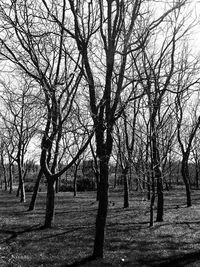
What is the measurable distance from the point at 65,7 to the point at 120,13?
12.1 ft

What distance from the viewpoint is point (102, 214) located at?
9.11 metres

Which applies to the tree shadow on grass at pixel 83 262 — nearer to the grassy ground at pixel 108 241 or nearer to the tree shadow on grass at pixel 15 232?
the grassy ground at pixel 108 241

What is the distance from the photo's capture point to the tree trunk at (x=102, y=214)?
895cm

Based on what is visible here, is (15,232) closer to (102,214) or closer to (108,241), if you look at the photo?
(108,241)

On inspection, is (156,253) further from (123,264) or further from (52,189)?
(52,189)

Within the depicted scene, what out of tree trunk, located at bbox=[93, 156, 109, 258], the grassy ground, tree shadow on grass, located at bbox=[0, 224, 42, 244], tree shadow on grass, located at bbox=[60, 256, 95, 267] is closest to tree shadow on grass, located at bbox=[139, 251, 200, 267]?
the grassy ground

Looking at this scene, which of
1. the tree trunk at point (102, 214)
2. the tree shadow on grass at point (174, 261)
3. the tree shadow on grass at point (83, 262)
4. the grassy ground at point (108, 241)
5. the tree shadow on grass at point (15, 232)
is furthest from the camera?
the tree shadow on grass at point (15, 232)

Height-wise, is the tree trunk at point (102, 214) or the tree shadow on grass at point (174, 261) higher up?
the tree trunk at point (102, 214)

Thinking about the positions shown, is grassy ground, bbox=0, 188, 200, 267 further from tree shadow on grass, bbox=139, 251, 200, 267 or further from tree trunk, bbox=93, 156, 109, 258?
tree trunk, bbox=93, 156, 109, 258

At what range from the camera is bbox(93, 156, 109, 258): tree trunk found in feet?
29.3

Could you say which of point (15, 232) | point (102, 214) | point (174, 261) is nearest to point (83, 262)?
point (102, 214)

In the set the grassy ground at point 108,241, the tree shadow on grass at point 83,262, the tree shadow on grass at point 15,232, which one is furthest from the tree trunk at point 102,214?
the tree shadow on grass at point 15,232

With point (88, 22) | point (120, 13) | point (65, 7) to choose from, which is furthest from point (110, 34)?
point (65, 7)

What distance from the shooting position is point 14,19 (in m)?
11.3
